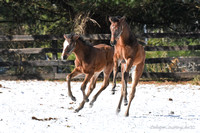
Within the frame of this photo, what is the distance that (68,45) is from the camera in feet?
23.7

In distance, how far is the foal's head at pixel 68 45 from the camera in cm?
712

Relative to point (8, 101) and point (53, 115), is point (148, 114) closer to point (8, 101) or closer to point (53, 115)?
point (53, 115)

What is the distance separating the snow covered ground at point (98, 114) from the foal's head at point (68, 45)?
1.22 m

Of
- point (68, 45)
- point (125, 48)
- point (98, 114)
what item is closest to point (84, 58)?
point (68, 45)

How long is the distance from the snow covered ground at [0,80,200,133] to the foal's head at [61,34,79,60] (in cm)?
122

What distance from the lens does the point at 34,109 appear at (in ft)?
25.9

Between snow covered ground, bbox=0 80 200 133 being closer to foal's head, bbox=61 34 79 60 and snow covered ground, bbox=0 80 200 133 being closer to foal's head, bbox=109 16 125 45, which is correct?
foal's head, bbox=61 34 79 60

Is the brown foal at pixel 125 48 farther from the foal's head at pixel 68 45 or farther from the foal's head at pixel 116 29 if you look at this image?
the foal's head at pixel 68 45

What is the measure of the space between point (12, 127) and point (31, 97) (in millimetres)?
4186

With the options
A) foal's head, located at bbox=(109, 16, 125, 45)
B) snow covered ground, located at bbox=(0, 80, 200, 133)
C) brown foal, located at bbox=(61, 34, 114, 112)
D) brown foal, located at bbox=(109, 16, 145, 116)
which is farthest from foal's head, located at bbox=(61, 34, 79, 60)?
snow covered ground, located at bbox=(0, 80, 200, 133)

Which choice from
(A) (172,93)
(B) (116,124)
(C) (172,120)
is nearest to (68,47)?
(B) (116,124)

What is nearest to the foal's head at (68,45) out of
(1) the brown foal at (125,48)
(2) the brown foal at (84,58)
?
(2) the brown foal at (84,58)

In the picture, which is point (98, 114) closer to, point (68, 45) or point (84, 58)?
point (84, 58)

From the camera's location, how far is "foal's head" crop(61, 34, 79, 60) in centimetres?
712
